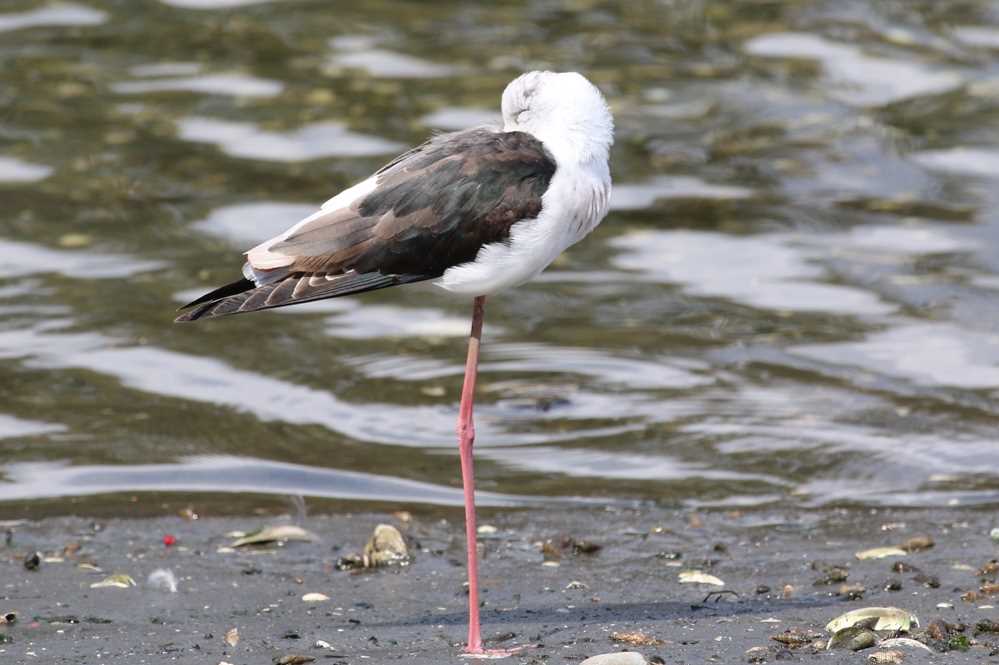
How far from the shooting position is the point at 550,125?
20.5ft

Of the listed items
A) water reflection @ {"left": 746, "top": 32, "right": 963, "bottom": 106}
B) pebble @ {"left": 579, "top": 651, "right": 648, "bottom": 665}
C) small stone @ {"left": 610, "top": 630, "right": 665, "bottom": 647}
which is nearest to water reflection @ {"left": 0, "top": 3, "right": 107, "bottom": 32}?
water reflection @ {"left": 746, "top": 32, "right": 963, "bottom": 106}

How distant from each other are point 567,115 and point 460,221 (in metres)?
0.59

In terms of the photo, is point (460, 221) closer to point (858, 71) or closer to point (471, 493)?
point (471, 493)

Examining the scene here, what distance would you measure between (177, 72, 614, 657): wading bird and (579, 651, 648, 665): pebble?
Result: 0.62m

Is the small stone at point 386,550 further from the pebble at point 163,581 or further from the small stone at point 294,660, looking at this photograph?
the small stone at point 294,660

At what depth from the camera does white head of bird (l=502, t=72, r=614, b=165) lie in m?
6.18

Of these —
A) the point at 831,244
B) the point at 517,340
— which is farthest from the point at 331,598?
the point at 831,244

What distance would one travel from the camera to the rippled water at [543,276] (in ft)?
28.3

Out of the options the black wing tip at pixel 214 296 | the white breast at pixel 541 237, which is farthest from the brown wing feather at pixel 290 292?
the white breast at pixel 541 237

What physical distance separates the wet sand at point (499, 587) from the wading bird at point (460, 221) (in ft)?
1.62

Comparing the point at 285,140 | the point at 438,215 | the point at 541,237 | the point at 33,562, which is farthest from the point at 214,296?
the point at 285,140

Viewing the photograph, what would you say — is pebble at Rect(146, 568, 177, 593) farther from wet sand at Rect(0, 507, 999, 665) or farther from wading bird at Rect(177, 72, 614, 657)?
wading bird at Rect(177, 72, 614, 657)

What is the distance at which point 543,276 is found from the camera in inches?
439

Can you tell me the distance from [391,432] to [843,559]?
282cm
